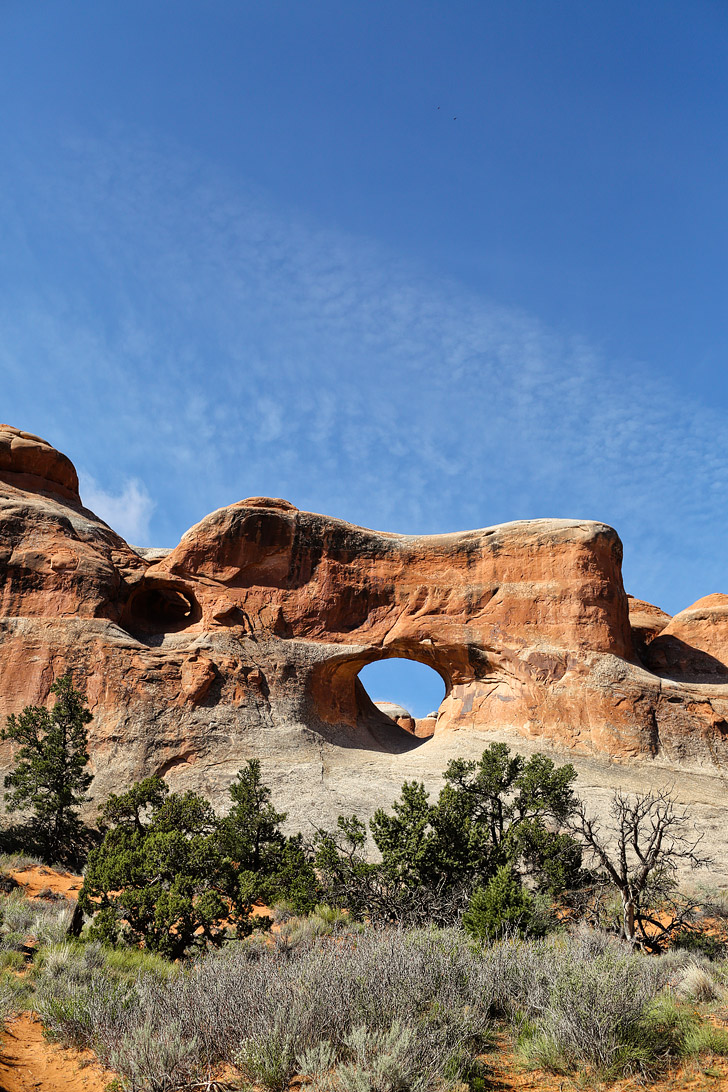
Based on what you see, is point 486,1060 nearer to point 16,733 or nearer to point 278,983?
point 278,983

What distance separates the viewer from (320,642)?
29.0 metres

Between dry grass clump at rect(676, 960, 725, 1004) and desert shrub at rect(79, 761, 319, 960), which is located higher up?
dry grass clump at rect(676, 960, 725, 1004)

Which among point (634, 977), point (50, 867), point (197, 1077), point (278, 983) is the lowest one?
point (50, 867)

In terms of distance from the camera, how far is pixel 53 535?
2769cm

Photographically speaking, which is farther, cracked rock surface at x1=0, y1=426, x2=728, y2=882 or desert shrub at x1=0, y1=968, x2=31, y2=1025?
cracked rock surface at x1=0, y1=426, x2=728, y2=882

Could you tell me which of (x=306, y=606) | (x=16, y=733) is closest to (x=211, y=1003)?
(x=16, y=733)

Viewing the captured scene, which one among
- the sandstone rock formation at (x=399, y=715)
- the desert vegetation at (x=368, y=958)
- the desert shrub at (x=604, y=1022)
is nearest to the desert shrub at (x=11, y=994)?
the desert vegetation at (x=368, y=958)

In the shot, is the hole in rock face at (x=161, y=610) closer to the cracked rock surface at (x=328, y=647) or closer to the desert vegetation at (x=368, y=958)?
the cracked rock surface at (x=328, y=647)

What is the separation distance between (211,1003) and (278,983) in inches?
25.6

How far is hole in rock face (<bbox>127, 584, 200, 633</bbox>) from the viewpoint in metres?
29.8

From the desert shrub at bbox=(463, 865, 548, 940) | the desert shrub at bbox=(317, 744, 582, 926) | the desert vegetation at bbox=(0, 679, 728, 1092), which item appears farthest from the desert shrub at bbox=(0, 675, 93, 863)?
the desert shrub at bbox=(463, 865, 548, 940)

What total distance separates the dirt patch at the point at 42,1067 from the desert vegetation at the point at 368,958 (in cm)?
17

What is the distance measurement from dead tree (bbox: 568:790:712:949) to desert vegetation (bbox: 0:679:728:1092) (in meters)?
0.19

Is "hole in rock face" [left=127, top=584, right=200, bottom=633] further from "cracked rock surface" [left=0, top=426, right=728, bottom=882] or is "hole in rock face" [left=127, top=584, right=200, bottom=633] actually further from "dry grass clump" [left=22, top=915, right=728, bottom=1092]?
"dry grass clump" [left=22, top=915, right=728, bottom=1092]
